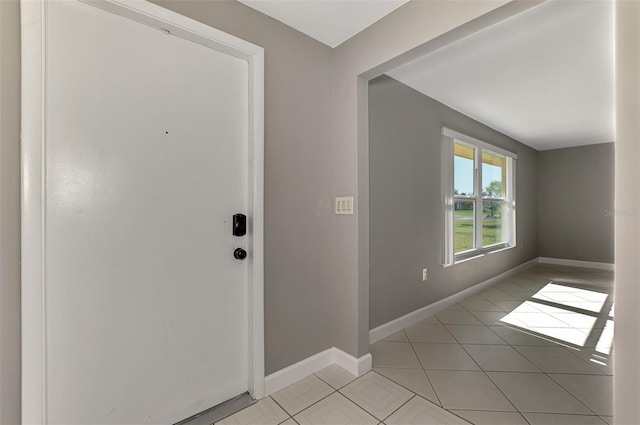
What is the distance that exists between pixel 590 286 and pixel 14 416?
581 centimetres

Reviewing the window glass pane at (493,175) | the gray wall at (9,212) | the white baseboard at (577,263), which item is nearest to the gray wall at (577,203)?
the white baseboard at (577,263)

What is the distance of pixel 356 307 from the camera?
1858mm

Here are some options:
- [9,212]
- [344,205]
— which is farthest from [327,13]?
[9,212]

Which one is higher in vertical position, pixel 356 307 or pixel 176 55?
pixel 176 55

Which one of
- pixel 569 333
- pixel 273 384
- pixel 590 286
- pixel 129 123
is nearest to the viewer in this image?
pixel 129 123

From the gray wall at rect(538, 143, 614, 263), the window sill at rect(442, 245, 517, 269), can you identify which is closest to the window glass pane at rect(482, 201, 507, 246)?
the window sill at rect(442, 245, 517, 269)

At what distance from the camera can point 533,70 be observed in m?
2.34

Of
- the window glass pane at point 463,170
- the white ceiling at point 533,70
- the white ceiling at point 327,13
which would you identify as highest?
the white ceiling at point 533,70

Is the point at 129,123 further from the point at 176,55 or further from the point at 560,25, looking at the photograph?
the point at 560,25

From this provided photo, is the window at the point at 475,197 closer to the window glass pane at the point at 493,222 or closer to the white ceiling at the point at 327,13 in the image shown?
the window glass pane at the point at 493,222

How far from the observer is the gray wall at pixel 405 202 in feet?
7.81

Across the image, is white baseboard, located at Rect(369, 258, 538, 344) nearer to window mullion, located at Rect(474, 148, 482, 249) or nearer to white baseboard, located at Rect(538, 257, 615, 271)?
window mullion, located at Rect(474, 148, 482, 249)

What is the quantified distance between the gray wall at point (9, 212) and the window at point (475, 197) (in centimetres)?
318

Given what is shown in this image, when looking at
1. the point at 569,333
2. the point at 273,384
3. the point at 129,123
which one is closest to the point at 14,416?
the point at 273,384
